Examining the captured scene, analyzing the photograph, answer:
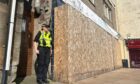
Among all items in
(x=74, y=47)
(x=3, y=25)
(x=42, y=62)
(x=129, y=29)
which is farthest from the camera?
(x=129, y=29)

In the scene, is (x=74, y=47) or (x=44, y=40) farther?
(x=74, y=47)

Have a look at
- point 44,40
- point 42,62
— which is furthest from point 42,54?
point 44,40

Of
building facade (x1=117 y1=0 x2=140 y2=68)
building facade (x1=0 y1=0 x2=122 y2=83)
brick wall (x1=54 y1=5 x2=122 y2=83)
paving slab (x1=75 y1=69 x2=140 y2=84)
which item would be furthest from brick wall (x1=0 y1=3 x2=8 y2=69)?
building facade (x1=117 y1=0 x2=140 y2=68)

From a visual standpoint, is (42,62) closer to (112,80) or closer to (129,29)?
(112,80)

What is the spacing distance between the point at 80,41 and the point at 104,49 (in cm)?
383

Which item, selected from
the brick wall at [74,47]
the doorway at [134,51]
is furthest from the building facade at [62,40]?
the doorway at [134,51]

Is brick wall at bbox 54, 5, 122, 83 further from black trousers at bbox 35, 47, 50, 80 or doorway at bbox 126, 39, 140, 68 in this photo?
doorway at bbox 126, 39, 140, 68

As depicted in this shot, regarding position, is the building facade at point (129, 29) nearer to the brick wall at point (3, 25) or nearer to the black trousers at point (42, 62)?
the black trousers at point (42, 62)

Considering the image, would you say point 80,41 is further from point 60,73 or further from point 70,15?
point 60,73

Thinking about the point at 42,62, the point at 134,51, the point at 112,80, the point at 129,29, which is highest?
the point at 129,29

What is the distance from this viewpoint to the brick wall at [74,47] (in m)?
7.18

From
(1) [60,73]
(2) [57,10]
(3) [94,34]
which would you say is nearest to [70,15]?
(2) [57,10]

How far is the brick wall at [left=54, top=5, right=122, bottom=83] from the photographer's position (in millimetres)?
7184

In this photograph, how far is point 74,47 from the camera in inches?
305
